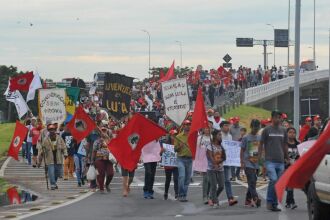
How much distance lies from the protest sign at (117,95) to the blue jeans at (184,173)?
163 inches

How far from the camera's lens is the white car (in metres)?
12.0

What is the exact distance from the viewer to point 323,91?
84188mm

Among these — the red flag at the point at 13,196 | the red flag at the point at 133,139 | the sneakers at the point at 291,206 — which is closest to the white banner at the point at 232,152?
the red flag at the point at 133,139

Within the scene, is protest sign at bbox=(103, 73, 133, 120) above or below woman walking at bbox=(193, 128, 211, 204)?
above

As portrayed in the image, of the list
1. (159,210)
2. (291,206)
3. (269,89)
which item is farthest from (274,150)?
(269,89)

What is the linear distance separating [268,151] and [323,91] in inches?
2736

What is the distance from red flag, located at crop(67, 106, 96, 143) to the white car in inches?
376

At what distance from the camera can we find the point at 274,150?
15852 millimetres

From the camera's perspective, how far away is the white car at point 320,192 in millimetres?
11961

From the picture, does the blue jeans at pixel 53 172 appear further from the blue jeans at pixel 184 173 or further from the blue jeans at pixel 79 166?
the blue jeans at pixel 184 173

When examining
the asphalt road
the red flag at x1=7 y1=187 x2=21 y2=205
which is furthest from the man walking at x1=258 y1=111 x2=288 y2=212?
the red flag at x1=7 y1=187 x2=21 y2=205

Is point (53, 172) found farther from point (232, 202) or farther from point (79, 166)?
point (232, 202)

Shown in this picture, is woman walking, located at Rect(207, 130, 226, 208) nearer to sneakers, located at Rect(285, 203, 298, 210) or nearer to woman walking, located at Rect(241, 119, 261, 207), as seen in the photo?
woman walking, located at Rect(241, 119, 261, 207)

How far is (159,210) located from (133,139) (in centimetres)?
284
